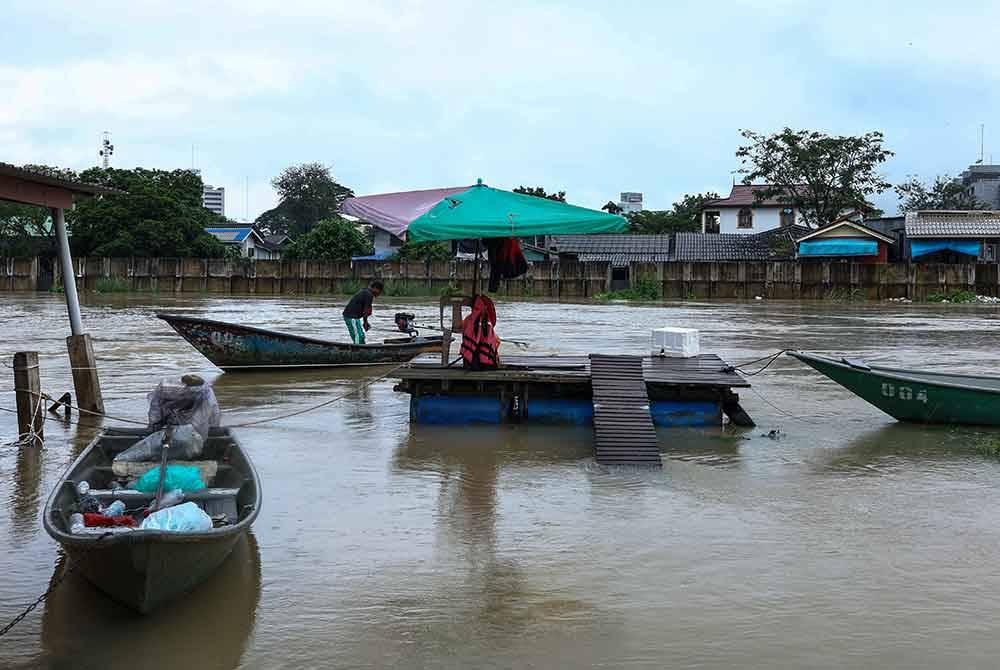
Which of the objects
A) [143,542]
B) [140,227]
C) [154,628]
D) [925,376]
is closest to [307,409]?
[154,628]

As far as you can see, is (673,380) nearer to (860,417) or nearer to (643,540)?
(860,417)

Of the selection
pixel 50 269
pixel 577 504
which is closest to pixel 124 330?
pixel 577 504

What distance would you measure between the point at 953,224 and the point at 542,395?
4029cm

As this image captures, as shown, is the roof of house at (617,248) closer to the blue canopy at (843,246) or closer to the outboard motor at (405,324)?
the blue canopy at (843,246)

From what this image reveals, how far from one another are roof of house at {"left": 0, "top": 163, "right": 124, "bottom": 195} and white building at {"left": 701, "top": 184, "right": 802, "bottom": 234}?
170ft

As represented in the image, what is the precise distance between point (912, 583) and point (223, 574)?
4328 millimetres

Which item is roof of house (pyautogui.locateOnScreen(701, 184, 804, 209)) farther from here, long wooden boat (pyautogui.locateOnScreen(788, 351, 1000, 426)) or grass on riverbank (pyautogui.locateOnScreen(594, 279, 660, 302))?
long wooden boat (pyautogui.locateOnScreen(788, 351, 1000, 426))

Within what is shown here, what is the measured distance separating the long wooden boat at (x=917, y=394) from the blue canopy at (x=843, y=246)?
36358 mm

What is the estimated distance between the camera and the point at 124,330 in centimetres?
2448

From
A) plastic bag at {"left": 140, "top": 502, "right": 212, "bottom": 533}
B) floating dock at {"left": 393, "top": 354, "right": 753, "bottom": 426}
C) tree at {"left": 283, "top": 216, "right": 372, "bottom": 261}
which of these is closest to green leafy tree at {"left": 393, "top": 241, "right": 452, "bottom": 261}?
tree at {"left": 283, "top": 216, "right": 372, "bottom": 261}

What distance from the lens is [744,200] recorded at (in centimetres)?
6056

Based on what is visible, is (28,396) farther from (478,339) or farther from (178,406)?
(478,339)

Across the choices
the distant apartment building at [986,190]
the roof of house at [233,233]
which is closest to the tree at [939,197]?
the distant apartment building at [986,190]

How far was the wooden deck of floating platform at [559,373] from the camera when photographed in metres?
11.0
